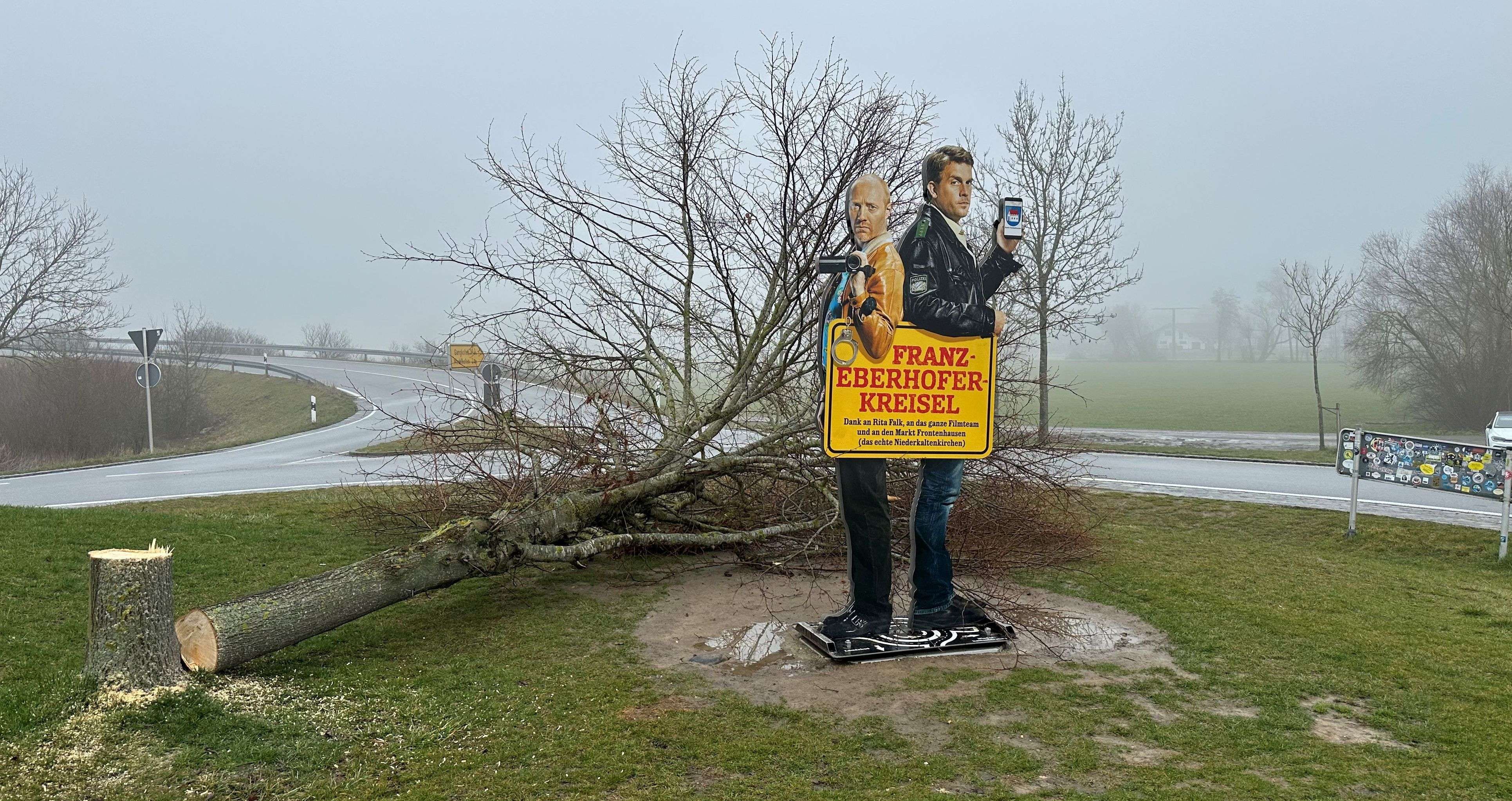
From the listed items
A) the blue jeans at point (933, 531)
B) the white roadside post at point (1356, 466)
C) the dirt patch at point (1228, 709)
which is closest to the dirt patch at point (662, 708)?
the blue jeans at point (933, 531)

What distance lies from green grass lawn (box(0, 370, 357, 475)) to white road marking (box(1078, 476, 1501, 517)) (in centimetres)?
1736

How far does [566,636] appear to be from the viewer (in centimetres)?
596

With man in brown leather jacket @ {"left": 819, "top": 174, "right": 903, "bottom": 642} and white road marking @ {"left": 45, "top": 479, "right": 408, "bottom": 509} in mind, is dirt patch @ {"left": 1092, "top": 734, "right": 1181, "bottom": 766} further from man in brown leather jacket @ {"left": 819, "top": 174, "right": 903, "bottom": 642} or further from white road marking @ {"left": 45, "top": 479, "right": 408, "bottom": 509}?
white road marking @ {"left": 45, "top": 479, "right": 408, "bottom": 509}

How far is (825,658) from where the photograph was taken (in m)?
5.59

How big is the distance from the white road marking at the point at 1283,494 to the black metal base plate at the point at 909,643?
5.08 metres

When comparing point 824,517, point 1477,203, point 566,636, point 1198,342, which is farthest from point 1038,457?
point 1198,342

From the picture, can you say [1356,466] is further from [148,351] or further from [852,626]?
[148,351]

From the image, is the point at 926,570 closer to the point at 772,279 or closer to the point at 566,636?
the point at 566,636

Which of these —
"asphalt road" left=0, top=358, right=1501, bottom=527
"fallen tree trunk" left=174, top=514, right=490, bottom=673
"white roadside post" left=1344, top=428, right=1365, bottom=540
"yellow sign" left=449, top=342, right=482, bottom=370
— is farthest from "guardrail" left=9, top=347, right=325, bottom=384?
"white roadside post" left=1344, top=428, right=1365, bottom=540

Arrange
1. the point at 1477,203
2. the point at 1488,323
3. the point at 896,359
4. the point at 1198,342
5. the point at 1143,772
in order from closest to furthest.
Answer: the point at 1143,772 → the point at 896,359 → the point at 1488,323 → the point at 1477,203 → the point at 1198,342

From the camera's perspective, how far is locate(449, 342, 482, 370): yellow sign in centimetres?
841

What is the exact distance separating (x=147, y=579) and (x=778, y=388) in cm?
458

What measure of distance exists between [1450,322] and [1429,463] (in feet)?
73.6

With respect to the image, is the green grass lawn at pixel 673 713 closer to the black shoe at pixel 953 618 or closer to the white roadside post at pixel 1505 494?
the black shoe at pixel 953 618
